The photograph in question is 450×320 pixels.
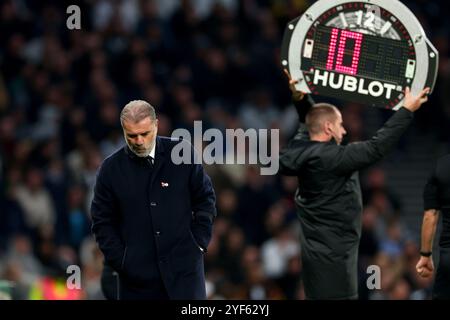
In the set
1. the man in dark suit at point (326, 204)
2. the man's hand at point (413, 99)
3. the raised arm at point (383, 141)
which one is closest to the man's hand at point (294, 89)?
the man in dark suit at point (326, 204)

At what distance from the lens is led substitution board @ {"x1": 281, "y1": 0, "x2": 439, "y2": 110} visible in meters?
7.03

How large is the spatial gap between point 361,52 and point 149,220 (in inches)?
65.2

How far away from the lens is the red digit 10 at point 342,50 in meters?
7.11

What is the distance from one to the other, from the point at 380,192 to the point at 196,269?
18.8ft

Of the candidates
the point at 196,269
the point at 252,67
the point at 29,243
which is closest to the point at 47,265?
the point at 29,243

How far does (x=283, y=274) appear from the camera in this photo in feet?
36.6

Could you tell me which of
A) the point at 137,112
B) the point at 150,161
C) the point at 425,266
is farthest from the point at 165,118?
the point at 137,112

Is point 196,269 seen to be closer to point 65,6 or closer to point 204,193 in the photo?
point 204,193

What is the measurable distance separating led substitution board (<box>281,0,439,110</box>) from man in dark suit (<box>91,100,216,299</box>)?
1046 millimetres

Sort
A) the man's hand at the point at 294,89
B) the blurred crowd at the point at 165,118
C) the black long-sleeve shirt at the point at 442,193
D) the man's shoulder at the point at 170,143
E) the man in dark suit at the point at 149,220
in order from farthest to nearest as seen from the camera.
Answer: the blurred crowd at the point at 165,118 < the man's hand at the point at 294,89 < the black long-sleeve shirt at the point at 442,193 < the man's shoulder at the point at 170,143 < the man in dark suit at the point at 149,220

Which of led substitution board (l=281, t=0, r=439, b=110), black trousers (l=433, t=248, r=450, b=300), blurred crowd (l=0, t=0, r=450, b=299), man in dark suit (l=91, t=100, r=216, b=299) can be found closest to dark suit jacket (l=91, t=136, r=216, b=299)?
man in dark suit (l=91, t=100, r=216, b=299)

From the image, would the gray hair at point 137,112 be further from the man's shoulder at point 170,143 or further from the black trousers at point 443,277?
the black trousers at point 443,277

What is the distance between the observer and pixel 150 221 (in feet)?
21.6

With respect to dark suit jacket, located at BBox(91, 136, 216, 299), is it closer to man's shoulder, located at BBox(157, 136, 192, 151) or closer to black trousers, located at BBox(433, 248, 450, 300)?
man's shoulder, located at BBox(157, 136, 192, 151)
